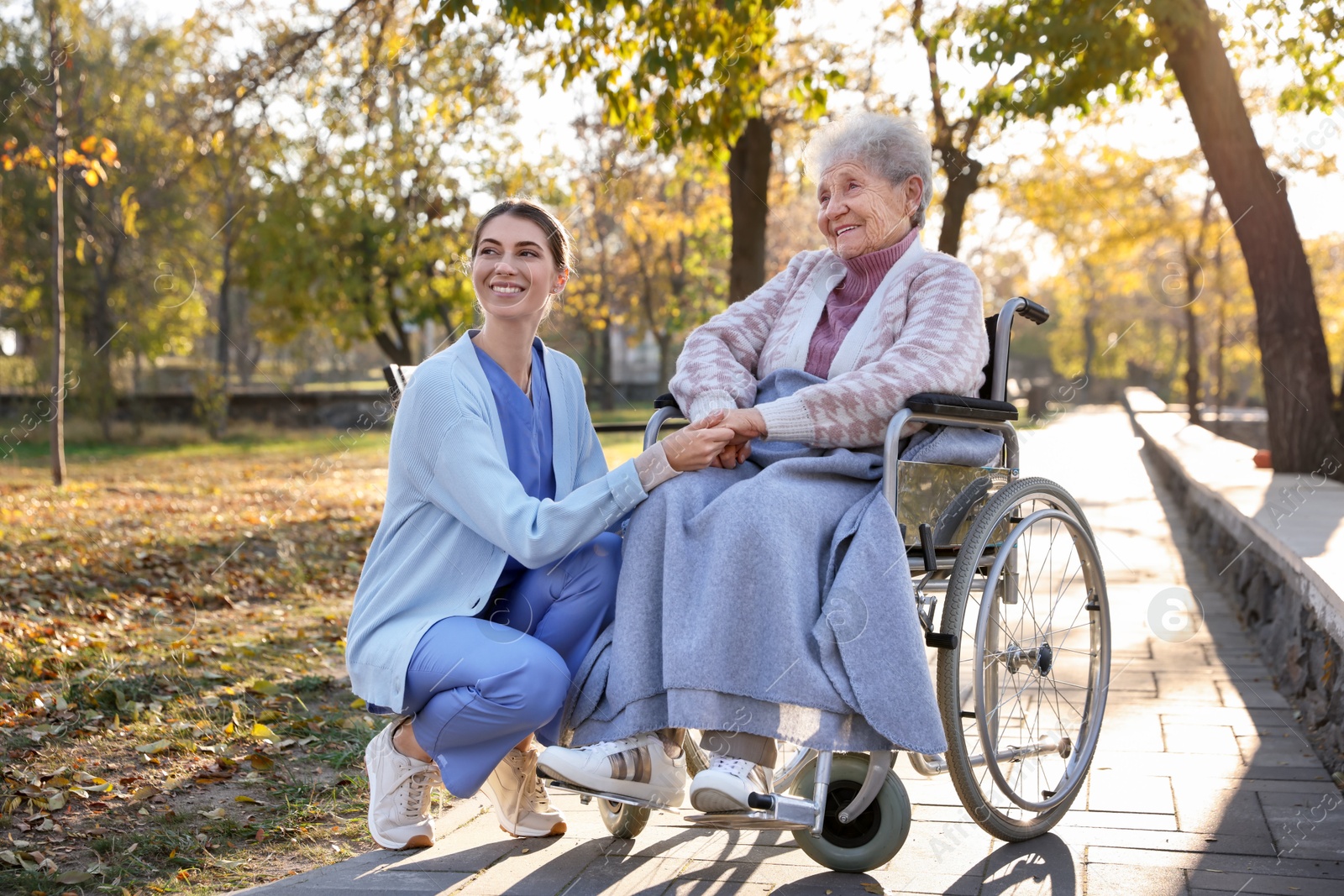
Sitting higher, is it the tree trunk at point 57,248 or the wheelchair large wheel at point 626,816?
the tree trunk at point 57,248

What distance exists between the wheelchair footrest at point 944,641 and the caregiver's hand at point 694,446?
552mm

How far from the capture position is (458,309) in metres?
22.6

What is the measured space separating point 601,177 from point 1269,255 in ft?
26.2

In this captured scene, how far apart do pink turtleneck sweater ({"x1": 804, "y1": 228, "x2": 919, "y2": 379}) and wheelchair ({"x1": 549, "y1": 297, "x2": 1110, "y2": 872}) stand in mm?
279

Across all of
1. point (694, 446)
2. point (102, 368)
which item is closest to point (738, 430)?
point (694, 446)

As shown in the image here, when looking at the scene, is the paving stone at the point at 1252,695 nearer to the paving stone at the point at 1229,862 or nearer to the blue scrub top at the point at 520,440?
the paving stone at the point at 1229,862

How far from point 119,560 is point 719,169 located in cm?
695

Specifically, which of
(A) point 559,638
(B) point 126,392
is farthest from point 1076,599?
(B) point 126,392

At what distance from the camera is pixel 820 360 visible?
9.43 ft

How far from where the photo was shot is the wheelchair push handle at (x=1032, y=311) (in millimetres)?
2855

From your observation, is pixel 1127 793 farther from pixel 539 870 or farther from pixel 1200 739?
pixel 539 870

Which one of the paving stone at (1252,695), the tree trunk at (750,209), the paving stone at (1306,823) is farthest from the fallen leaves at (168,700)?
the tree trunk at (750,209)

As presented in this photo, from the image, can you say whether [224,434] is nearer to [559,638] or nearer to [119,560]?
[119,560]

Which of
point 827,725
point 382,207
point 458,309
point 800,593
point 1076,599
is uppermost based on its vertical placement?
point 382,207
